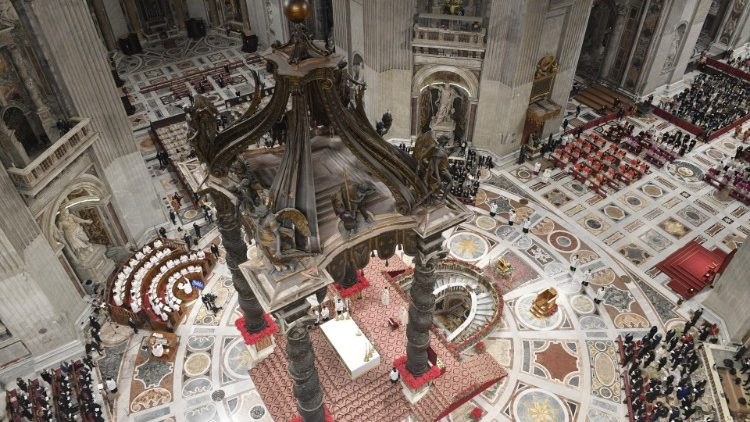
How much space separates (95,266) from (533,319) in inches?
→ 633

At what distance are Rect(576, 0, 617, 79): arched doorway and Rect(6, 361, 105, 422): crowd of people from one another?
3048cm

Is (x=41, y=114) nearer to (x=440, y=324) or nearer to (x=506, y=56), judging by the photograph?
(x=440, y=324)

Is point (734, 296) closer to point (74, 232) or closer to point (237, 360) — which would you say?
point (237, 360)

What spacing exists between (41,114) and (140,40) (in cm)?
2413

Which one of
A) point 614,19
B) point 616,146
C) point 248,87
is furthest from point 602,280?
point 248,87

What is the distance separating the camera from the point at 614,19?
30656mm

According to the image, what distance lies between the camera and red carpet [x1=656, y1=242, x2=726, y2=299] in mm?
20328

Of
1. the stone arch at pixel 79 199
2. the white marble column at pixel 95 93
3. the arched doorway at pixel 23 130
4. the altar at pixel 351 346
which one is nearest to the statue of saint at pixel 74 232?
the stone arch at pixel 79 199

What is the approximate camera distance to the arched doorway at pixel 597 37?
101 feet

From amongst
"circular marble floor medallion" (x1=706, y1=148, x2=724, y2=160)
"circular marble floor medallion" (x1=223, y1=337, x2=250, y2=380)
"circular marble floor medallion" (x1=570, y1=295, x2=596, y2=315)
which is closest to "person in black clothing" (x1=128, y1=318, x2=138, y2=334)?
"circular marble floor medallion" (x1=223, y1=337, x2=250, y2=380)

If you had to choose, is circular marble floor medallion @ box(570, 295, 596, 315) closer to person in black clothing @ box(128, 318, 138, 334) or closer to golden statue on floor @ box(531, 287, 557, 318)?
golden statue on floor @ box(531, 287, 557, 318)

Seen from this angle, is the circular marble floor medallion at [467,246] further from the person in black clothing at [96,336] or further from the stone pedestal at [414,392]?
the person in black clothing at [96,336]

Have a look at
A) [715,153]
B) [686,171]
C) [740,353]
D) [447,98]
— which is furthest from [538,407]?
[715,153]

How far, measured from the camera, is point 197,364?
1812cm
